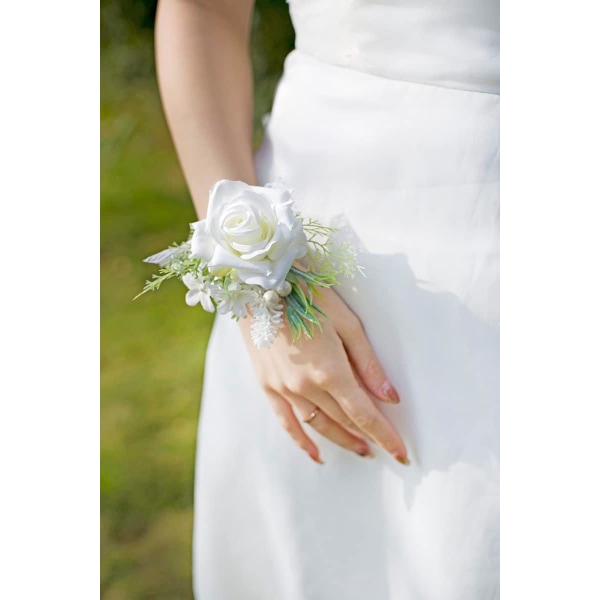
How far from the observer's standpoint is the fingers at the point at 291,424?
1.02 metres

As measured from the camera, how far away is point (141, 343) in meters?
1.18

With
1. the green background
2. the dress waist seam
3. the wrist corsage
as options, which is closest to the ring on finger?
the wrist corsage

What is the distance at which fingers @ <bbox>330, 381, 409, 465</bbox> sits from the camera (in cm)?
97

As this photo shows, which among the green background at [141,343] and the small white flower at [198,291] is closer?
the small white flower at [198,291]

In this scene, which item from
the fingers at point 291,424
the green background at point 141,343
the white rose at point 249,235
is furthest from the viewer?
the green background at point 141,343

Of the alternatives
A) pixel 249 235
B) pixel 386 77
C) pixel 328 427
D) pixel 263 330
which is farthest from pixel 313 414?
pixel 386 77

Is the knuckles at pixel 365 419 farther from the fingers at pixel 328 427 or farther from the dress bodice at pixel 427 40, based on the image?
the dress bodice at pixel 427 40

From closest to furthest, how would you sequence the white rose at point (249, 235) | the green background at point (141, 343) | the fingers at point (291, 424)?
the white rose at point (249, 235)
the fingers at point (291, 424)
the green background at point (141, 343)

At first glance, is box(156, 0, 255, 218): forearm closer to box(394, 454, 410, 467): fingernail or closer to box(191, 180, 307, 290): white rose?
box(191, 180, 307, 290): white rose

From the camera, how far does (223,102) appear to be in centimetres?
106

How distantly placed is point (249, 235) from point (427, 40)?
12.2 inches

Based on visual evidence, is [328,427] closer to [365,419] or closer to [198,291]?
[365,419]

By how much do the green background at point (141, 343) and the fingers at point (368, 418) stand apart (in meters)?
0.32

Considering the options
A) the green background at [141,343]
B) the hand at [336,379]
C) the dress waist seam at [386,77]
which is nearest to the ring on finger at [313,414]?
the hand at [336,379]
